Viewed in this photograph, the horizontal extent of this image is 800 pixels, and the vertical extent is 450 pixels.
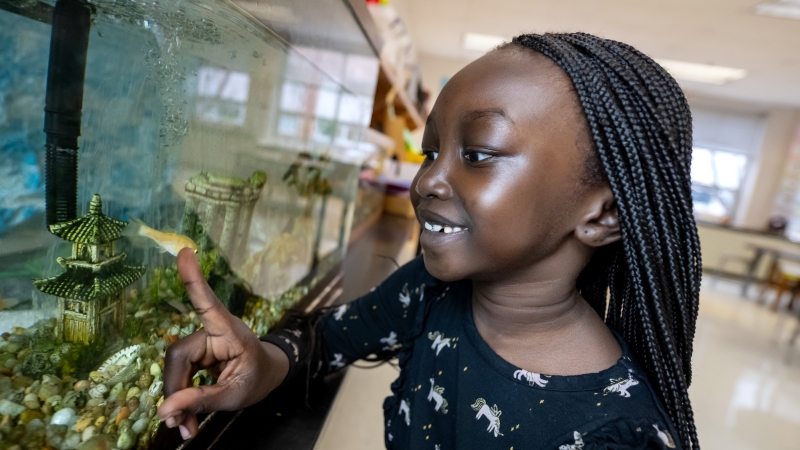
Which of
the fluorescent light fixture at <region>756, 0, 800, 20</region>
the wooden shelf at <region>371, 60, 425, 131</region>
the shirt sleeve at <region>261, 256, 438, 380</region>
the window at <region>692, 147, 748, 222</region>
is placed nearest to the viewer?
the shirt sleeve at <region>261, 256, 438, 380</region>

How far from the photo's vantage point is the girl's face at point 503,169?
1.50ft

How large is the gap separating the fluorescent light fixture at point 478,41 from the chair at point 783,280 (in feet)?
11.7

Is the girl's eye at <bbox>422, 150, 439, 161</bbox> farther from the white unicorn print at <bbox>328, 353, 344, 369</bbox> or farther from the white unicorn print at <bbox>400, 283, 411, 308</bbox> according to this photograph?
the white unicorn print at <bbox>328, 353, 344, 369</bbox>

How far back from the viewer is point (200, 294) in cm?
40

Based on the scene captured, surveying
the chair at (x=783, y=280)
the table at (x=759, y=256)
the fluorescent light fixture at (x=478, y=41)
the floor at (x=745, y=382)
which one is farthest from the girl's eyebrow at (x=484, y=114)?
the table at (x=759, y=256)

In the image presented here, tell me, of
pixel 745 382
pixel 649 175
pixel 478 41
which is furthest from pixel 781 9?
pixel 649 175

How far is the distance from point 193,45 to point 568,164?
383mm

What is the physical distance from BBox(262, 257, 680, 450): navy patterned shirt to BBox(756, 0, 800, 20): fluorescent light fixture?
3.44 metres

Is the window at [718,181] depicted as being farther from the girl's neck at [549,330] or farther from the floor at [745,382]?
the girl's neck at [549,330]

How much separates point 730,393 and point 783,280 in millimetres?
3141

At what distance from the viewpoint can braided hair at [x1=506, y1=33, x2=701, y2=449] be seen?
0.47 meters

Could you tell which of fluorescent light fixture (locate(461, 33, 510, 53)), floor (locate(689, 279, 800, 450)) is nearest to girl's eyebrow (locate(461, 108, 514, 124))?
floor (locate(689, 279, 800, 450))

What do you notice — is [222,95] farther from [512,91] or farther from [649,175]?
[649,175]

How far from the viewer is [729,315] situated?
12.6 feet
